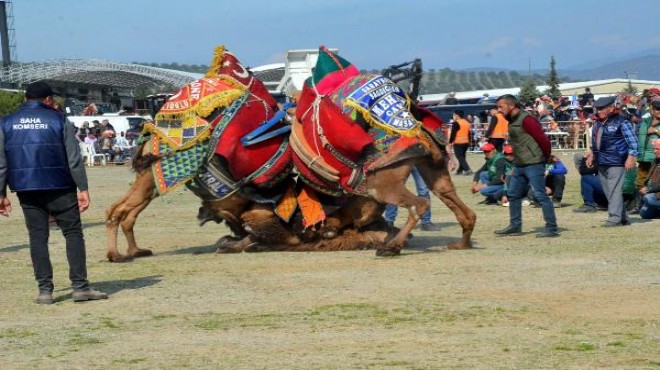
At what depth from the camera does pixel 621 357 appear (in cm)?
679

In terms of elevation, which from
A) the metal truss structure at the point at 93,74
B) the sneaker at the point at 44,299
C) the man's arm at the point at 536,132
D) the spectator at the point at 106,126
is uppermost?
the metal truss structure at the point at 93,74

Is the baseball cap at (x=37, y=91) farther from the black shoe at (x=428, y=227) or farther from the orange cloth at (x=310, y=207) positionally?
the black shoe at (x=428, y=227)

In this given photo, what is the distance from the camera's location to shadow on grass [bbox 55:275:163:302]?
399 inches

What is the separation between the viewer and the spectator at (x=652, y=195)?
15016 millimetres

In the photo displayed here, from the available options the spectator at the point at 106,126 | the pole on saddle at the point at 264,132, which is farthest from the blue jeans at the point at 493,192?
the spectator at the point at 106,126

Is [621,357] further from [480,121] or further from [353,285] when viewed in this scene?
[480,121]

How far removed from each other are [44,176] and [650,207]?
29.1 feet

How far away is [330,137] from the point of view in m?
11.6

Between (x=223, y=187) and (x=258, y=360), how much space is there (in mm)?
5291

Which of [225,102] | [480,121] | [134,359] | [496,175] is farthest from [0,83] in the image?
[134,359]

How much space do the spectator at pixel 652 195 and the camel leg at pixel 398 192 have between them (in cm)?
474

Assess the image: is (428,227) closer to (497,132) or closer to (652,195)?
(652,195)

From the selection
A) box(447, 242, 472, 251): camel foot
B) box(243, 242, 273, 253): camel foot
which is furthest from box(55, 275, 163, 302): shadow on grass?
box(447, 242, 472, 251): camel foot

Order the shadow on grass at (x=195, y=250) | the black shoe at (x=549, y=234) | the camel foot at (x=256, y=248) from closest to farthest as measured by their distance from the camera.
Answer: the camel foot at (x=256, y=248) < the shadow on grass at (x=195, y=250) < the black shoe at (x=549, y=234)
